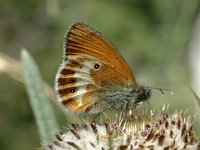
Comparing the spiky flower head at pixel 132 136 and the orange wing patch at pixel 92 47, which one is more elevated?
the orange wing patch at pixel 92 47

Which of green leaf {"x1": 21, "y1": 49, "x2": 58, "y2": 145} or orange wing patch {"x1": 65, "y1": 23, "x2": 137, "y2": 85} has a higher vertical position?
orange wing patch {"x1": 65, "y1": 23, "x2": 137, "y2": 85}

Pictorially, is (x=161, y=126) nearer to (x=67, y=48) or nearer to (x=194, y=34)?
(x=67, y=48)

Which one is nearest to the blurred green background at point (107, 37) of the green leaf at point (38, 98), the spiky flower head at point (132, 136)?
the green leaf at point (38, 98)

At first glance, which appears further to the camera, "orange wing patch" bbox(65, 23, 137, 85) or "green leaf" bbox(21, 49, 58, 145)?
"green leaf" bbox(21, 49, 58, 145)

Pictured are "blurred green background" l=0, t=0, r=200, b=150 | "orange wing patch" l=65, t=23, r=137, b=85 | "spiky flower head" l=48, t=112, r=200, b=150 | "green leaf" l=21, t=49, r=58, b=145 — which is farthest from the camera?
"blurred green background" l=0, t=0, r=200, b=150

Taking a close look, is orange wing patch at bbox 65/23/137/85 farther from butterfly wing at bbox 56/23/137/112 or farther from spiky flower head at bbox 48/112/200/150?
spiky flower head at bbox 48/112/200/150

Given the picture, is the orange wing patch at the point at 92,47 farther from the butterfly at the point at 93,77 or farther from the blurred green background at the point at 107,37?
the blurred green background at the point at 107,37

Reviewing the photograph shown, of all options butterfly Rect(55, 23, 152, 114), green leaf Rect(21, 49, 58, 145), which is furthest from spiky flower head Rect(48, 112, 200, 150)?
green leaf Rect(21, 49, 58, 145)
